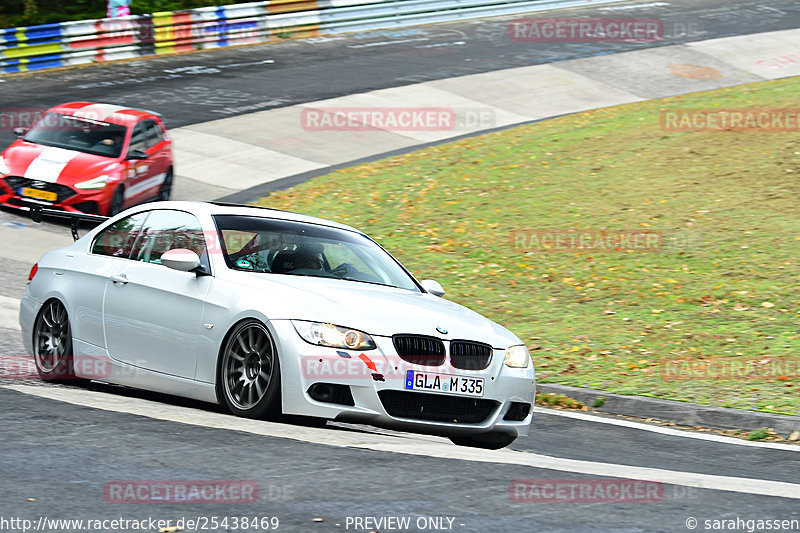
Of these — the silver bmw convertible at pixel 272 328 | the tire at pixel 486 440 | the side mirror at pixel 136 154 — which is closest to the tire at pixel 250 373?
the silver bmw convertible at pixel 272 328

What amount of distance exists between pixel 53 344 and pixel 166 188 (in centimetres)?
1014

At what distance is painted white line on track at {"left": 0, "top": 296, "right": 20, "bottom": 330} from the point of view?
37.2ft

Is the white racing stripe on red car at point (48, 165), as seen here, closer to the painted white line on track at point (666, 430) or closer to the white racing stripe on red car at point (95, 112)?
the white racing stripe on red car at point (95, 112)

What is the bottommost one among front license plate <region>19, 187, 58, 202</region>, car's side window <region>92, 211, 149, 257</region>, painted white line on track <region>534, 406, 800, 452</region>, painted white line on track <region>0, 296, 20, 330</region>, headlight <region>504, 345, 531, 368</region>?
painted white line on track <region>534, 406, 800, 452</region>

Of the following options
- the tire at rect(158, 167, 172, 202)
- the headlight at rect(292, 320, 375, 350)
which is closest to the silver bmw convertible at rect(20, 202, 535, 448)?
the headlight at rect(292, 320, 375, 350)

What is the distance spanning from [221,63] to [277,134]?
7.71 meters

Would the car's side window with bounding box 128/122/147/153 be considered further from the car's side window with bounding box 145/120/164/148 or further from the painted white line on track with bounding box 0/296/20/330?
the painted white line on track with bounding box 0/296/20/330

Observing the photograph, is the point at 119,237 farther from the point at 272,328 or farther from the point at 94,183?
the point at 94,183

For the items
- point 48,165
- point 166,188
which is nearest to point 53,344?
point 48,165

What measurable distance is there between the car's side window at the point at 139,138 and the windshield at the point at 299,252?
9425mm

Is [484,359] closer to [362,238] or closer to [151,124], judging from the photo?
[362,238]

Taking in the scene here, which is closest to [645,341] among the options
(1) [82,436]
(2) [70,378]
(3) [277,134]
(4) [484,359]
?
(4) [484,359]

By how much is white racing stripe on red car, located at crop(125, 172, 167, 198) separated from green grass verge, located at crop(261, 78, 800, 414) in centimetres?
174

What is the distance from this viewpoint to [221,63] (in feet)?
99.8
